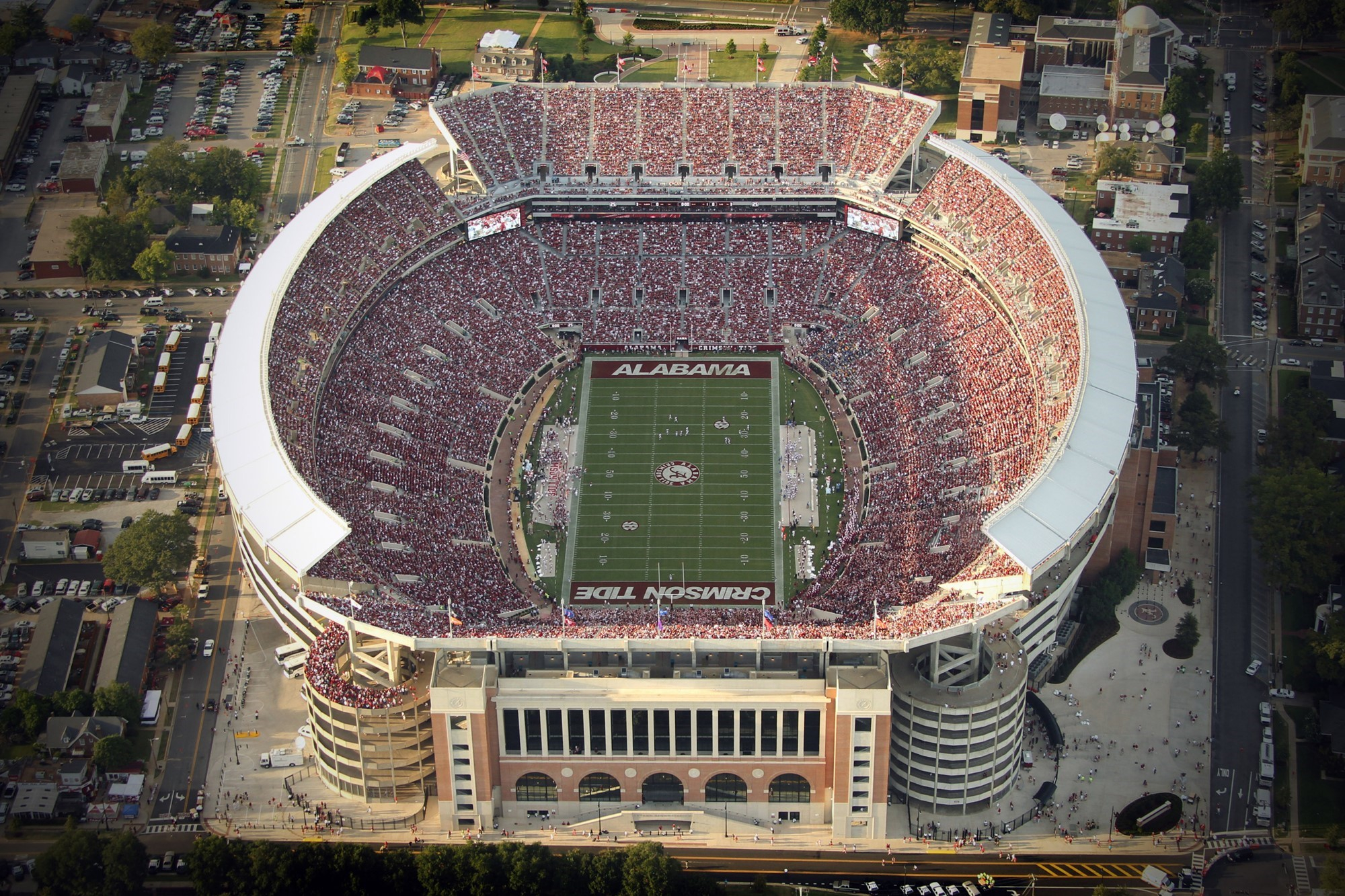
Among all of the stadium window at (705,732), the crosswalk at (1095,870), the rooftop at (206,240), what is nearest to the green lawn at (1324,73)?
the crosswalk at (1095,870)

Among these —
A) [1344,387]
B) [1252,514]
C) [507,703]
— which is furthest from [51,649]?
[1344,387]

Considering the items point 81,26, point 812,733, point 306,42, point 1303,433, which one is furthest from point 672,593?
point 81,26

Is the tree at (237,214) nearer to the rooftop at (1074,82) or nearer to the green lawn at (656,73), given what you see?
the green lawn at (656,73)

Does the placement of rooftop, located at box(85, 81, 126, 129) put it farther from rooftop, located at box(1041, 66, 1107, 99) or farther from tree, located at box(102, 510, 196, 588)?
rooftop, located at box(1041, 66, 1107, 99)

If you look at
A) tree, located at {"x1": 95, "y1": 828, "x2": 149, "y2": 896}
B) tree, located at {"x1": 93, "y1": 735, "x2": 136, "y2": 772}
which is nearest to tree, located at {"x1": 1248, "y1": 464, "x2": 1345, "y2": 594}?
tree, located at {"x1": 95, "y1": 828, "x2": 149, "y2": 896}

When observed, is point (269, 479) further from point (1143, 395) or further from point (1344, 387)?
point (1344, 387)

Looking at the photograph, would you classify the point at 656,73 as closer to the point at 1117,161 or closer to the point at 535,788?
the point at 1117,161
